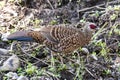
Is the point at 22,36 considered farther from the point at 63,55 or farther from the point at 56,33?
the point at 63,55

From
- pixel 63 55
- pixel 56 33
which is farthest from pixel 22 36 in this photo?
pixel 63 55

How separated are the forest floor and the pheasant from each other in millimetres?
179

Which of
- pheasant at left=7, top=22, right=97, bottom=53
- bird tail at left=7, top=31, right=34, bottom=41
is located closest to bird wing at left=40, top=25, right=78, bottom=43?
pheasant at left=7, top=22, right=97, bottom=53

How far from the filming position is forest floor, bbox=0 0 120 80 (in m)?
4.12

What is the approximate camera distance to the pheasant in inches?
164

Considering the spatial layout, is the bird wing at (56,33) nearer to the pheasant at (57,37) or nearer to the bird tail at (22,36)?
the pheasant at (57,37)

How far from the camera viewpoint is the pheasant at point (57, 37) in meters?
4.16

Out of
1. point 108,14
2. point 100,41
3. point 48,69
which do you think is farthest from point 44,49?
point 108,14

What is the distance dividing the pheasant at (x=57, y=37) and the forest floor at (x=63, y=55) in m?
0.18

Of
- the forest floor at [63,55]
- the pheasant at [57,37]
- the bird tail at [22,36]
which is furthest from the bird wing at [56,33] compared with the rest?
the forest floor at [63,55]

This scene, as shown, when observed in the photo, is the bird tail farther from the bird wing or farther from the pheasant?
the bird wing

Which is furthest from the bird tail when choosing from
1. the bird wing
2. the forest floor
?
the forest floor

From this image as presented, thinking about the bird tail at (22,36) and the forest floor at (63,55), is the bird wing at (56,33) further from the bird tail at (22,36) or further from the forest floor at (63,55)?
the forest floor at (63,55)

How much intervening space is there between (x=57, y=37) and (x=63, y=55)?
1.13 ft
